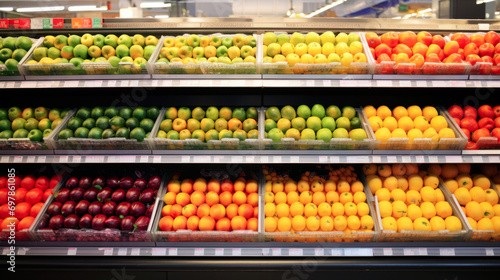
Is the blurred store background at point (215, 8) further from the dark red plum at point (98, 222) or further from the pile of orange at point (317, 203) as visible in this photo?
the pile of orange at point (317, 203)

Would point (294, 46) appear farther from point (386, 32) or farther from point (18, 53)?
point (18, 53)

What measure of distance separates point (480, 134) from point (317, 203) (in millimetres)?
1254

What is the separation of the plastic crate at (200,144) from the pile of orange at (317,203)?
429 mm

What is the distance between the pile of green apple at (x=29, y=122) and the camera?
6.97ft

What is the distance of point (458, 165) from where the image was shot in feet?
7.46

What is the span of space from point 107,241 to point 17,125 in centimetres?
113

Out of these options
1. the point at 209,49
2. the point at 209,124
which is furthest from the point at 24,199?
the point at 209,49

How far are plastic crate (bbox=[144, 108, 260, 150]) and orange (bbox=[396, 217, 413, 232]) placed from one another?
110cm

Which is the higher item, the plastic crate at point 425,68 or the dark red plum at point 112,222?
the plastic crate at point 425,68

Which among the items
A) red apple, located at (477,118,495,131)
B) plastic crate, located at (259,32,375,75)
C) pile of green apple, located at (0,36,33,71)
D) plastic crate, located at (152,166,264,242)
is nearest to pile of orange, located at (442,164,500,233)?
red apple, located at (477,118,495,131)

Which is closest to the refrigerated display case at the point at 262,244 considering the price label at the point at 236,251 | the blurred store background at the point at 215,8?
the price label at the point at 236,251

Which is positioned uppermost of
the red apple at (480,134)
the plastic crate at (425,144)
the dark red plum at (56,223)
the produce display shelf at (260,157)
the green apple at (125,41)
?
the green apple at (125,41)

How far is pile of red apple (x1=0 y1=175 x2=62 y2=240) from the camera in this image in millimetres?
2055

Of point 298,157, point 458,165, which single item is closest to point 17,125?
point 298,157
